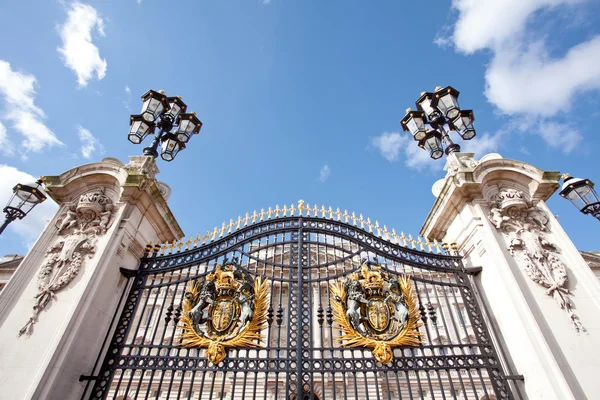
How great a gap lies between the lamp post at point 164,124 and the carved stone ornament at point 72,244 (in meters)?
1.75

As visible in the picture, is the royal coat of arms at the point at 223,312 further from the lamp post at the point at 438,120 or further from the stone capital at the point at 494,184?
the lamp post at the point at 438,120

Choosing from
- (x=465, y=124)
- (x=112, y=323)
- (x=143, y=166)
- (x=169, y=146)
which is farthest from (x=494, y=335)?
(x=169, y=146)

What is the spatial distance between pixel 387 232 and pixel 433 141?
267 cm

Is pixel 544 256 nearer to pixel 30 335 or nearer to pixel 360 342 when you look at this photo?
pixel 360 342

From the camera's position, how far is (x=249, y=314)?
609 centimetres

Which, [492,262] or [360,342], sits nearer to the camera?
[360,342]

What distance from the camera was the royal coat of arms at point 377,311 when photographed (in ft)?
19.3

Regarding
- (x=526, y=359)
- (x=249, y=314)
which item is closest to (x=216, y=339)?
(x=249, y=314)

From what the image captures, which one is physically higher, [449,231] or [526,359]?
[449,231]

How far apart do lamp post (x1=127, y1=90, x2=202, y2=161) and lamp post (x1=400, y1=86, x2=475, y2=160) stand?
5.52 meters

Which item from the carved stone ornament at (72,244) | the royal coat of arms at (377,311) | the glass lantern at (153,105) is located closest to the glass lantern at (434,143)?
the royal coat of arms at (377,311)

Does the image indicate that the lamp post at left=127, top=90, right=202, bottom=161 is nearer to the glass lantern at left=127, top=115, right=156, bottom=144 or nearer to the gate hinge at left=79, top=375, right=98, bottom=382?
the glass lantern at left=127, top=115, right=156, bottom=144

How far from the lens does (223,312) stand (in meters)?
6.21

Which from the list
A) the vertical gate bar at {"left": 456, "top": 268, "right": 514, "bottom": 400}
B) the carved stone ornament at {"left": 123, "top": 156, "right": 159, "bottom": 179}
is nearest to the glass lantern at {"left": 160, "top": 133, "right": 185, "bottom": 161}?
the carved stone ornament at {"left": 123, "top": 156, "right": 159, "bottom": 179}
